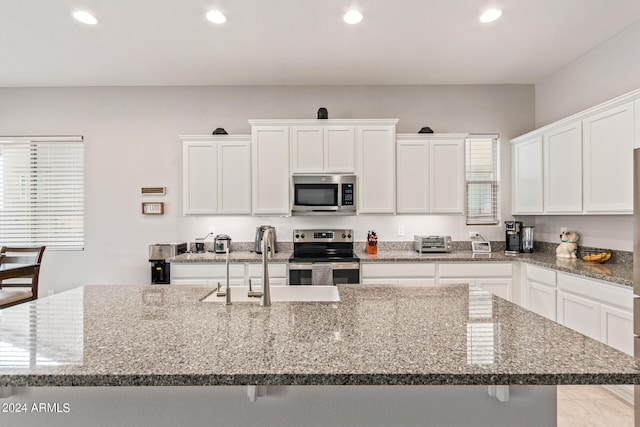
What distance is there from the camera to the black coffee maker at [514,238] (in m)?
3.92

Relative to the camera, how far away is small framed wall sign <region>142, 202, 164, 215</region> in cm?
418

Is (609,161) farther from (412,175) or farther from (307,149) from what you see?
(307,149)

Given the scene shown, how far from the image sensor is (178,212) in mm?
4219

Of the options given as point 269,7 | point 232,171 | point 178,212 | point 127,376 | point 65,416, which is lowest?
point 65,416

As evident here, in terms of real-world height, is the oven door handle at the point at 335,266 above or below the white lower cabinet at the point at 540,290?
above

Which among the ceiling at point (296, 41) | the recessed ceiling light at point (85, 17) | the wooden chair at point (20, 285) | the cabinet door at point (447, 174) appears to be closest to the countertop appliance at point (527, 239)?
the cabinet door at point (447, 174)

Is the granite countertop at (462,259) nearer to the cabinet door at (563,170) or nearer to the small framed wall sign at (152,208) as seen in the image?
the cabinet door at (563,170)

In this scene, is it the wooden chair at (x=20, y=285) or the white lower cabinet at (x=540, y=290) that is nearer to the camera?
the white lower cabinet at (x=540, y=290)

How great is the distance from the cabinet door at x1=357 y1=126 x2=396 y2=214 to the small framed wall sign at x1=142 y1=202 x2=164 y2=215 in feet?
7.69

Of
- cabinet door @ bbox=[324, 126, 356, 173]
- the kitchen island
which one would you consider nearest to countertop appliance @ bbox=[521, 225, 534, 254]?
cabinet door @ bbox=[324, 126, 356, 173]

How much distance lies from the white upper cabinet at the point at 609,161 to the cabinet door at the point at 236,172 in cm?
315

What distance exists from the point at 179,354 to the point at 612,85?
12.9 feet

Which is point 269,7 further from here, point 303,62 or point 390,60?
point 390,60

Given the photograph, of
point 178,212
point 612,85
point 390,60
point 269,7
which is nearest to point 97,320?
point 269,7
